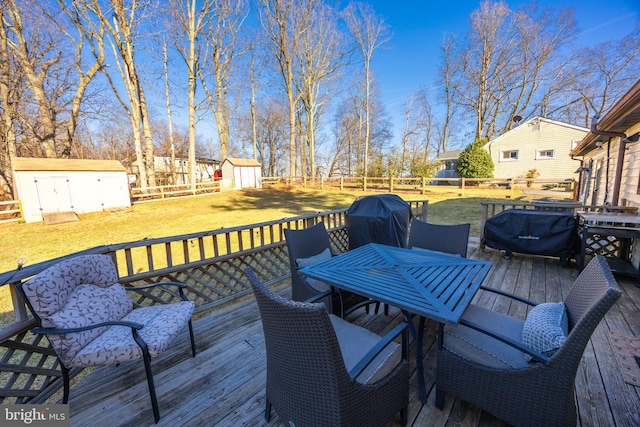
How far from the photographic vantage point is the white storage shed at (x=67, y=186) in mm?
9305

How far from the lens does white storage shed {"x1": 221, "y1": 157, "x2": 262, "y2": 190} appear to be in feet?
59.2

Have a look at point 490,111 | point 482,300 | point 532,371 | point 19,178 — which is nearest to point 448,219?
point 482,300

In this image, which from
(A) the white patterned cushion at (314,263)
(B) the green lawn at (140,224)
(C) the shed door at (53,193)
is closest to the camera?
(A) the white patterned cushion at (314,263)

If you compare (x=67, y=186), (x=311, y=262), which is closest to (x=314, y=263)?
(x=311, y=262)

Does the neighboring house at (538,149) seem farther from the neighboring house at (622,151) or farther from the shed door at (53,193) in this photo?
the shed door at (53,193)

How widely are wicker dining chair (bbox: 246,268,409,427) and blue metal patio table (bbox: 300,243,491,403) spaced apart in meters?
0.21

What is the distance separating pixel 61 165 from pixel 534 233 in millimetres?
14782

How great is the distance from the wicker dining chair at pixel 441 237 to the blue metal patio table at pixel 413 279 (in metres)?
0.52

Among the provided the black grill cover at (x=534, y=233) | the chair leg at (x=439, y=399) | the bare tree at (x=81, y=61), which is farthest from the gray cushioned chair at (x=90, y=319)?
the bare tree at (x=81, y=61)

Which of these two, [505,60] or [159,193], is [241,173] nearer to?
[159,193]

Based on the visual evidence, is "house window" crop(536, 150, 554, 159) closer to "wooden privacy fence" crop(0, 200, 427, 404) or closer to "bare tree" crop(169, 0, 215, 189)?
"wooden privacy fence" crop(0, 200, 427, 404)

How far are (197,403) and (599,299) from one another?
7.33ft

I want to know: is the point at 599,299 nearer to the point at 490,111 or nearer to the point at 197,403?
the point at 197,403

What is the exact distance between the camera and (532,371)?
4.12ft
